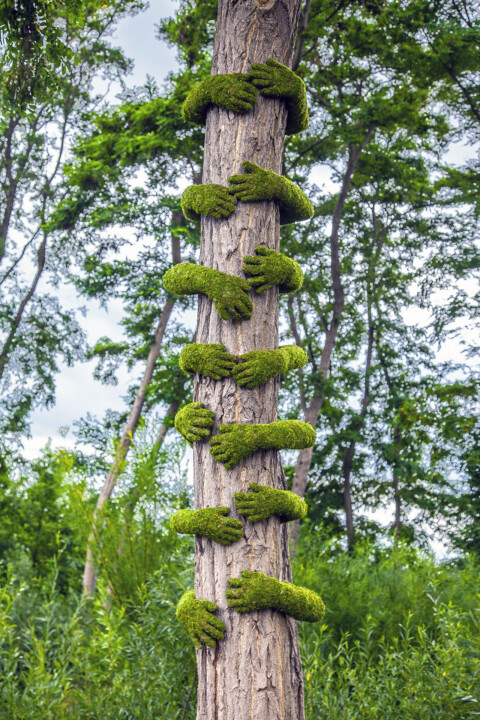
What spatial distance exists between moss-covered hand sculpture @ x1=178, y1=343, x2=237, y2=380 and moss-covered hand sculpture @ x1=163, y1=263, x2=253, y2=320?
0.16m

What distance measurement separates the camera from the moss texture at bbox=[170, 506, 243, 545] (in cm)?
261

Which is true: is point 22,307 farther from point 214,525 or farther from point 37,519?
point 214,525

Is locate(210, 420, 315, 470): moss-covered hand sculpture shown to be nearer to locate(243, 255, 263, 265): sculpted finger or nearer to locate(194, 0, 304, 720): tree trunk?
locate(194, 0, 304, 720): tree trunk

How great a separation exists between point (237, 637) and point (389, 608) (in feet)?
17.6

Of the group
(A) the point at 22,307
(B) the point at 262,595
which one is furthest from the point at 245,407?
(A) the point at 22,307

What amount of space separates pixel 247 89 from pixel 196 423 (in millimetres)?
1652

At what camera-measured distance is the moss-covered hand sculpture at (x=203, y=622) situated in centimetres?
255

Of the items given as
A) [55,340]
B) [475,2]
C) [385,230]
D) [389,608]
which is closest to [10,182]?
[55,340]

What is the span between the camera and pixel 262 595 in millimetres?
2553

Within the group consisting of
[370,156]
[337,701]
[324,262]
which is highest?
[370,156]

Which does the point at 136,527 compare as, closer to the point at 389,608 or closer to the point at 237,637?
the point at 389,608

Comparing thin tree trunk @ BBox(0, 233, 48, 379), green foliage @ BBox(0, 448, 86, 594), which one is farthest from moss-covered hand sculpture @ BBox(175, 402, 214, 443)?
thin tree trunk @ BBox(0, 233, 48, 379)

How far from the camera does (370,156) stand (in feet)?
48.8

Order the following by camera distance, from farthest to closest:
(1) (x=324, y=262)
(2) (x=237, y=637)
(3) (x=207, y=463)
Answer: (1) (x=324, y=262)
(3) (x=207, y=463)
(2) (x=237, y=637)
